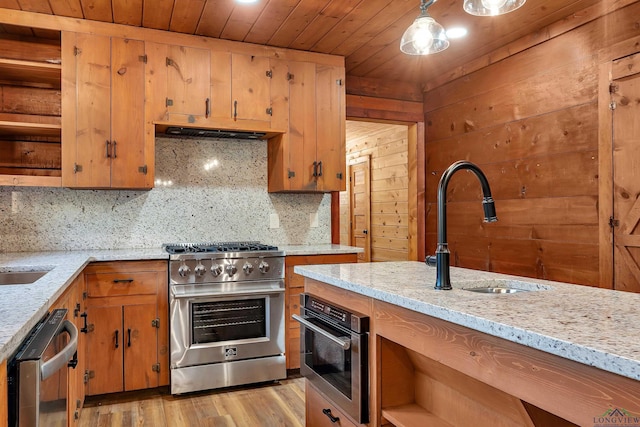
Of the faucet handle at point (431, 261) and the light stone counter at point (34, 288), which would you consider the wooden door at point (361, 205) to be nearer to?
the light stone counter at point (34, 288)

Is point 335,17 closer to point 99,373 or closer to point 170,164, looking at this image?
point 170,164

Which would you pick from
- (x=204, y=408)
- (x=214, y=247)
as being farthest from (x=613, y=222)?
(x=204, y=408)

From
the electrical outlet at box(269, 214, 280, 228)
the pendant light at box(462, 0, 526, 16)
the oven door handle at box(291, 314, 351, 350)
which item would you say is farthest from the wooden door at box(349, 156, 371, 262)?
the pendant light at box(462, 0, 526, 16)

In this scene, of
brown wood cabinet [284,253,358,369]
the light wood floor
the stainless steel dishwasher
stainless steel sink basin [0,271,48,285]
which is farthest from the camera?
brown wood cabinet [284,253,358,369]

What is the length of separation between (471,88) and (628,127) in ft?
4.94

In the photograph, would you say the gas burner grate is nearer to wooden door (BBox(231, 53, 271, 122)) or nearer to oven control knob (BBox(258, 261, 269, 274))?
oven control knob (BBox(258, 261, 269, 274))

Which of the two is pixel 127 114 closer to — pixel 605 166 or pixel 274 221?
pixel 274 221

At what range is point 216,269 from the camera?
3.25 meters

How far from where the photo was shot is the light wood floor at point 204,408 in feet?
9.05

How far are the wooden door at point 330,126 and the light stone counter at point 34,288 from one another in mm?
1443

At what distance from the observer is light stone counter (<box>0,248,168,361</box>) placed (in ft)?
3.81

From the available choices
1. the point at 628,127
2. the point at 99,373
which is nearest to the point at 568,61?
the point at 628,127

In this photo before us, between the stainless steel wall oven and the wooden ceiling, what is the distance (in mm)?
1922

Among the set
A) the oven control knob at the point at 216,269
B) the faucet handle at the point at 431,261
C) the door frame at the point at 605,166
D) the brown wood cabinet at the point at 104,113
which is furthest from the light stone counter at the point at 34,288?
the door frame at the point at 605,166
